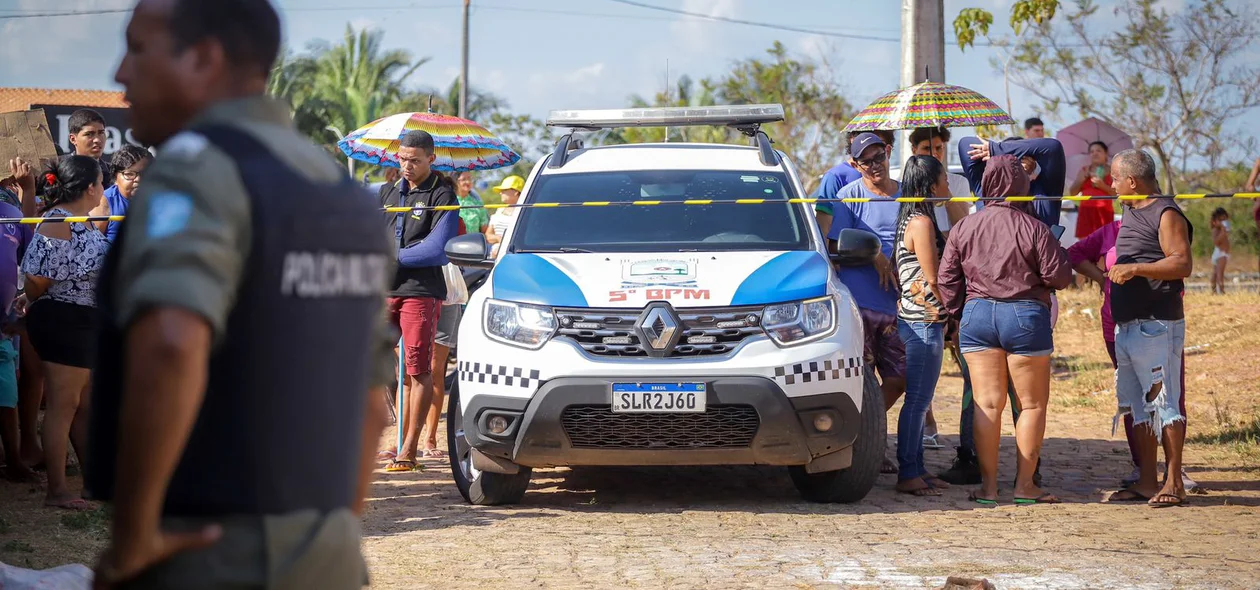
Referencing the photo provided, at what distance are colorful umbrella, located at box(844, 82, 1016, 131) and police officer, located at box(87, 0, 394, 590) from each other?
758cm

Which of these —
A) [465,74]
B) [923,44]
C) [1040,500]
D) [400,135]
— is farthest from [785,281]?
[465,74]

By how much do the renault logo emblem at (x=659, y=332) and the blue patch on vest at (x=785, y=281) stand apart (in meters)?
0.34

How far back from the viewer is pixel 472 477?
7.21 m

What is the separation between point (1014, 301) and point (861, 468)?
1225 mm

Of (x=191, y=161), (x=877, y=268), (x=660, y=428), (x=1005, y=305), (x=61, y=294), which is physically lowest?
(x=660, y=428)

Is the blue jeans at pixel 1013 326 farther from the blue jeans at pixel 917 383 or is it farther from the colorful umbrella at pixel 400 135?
the colorful umbrella at pixel 400 135

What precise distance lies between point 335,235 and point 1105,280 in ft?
21.8

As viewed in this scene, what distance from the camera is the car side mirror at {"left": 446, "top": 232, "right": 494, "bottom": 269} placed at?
721 cm

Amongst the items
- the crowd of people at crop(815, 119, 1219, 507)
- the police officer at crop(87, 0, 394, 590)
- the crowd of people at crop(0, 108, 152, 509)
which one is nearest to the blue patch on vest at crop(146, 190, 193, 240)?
the police officer at crop(87, 0, 394, 590)

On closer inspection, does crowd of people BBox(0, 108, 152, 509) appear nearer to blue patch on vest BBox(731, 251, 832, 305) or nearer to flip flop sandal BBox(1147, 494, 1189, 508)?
blue patch on vest BBox(731, 251, 832, 305)

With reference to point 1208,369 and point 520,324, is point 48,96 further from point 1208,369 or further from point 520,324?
point 520,324

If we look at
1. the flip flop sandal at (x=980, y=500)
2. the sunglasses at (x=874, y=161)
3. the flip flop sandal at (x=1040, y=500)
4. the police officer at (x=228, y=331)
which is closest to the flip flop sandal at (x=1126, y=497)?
the flip flop sandal at (x=1040, y=500)

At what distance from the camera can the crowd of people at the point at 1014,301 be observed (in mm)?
7086

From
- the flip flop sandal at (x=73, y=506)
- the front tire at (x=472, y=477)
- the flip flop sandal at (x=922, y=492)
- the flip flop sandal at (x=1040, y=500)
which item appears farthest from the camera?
the flip flop sandal at (x=922, y=492)
